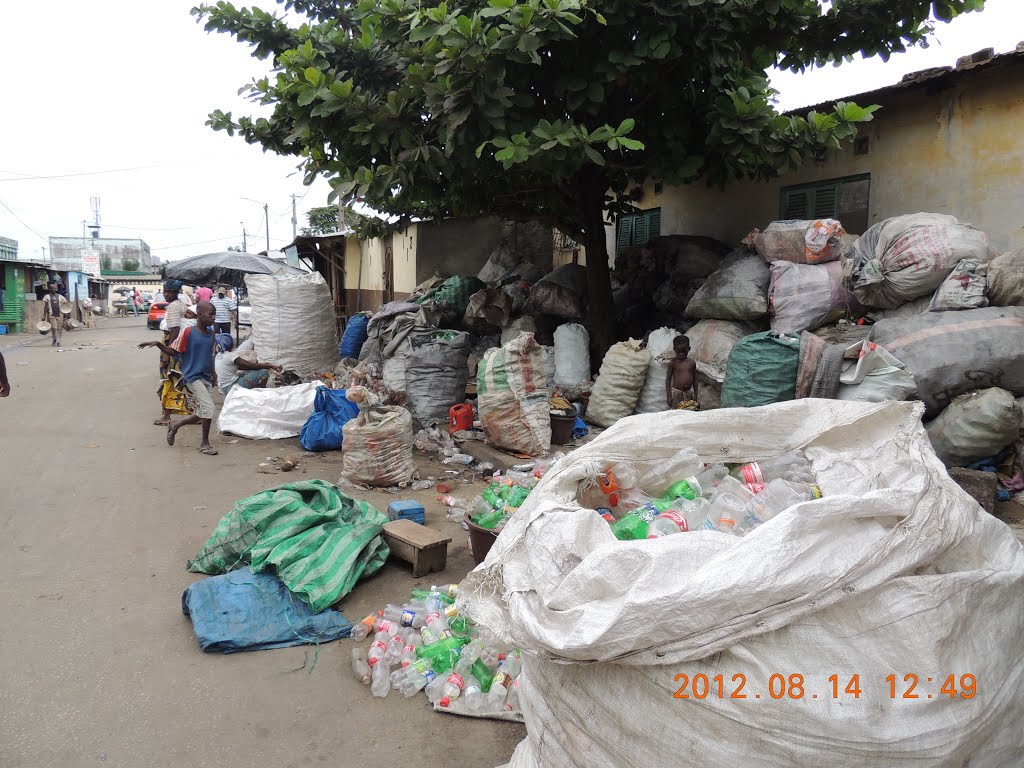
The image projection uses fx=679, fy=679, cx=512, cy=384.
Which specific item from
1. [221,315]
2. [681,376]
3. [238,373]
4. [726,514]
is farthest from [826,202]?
[221,315]

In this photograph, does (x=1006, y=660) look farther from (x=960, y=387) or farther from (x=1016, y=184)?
(x=1016, y=184)

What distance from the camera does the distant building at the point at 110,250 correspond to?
6175cm

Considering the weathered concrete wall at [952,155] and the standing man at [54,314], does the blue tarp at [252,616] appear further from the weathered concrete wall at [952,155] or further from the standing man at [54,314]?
the standing man at [54,314]

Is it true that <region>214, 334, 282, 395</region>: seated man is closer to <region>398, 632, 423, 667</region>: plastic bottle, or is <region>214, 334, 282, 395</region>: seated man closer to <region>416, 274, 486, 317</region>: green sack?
<region>416, 274, 486, 317</region>: green sack

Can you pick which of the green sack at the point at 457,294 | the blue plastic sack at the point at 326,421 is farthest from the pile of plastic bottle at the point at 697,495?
the green sack at the point at 457,294

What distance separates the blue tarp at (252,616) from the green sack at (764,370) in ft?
10.1

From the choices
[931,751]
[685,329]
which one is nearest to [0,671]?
[931,751]

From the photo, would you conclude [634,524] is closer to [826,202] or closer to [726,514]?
[726,514]

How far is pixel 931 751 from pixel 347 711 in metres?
1.92

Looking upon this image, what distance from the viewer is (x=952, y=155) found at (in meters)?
5.78

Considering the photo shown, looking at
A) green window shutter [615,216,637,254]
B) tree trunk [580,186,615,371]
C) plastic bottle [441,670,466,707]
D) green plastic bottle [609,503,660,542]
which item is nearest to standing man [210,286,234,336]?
green window shutter [615,216,637,254]

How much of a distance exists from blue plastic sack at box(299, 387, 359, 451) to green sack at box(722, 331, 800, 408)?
11.8ft

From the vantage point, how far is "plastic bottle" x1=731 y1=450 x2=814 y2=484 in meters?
2.53
